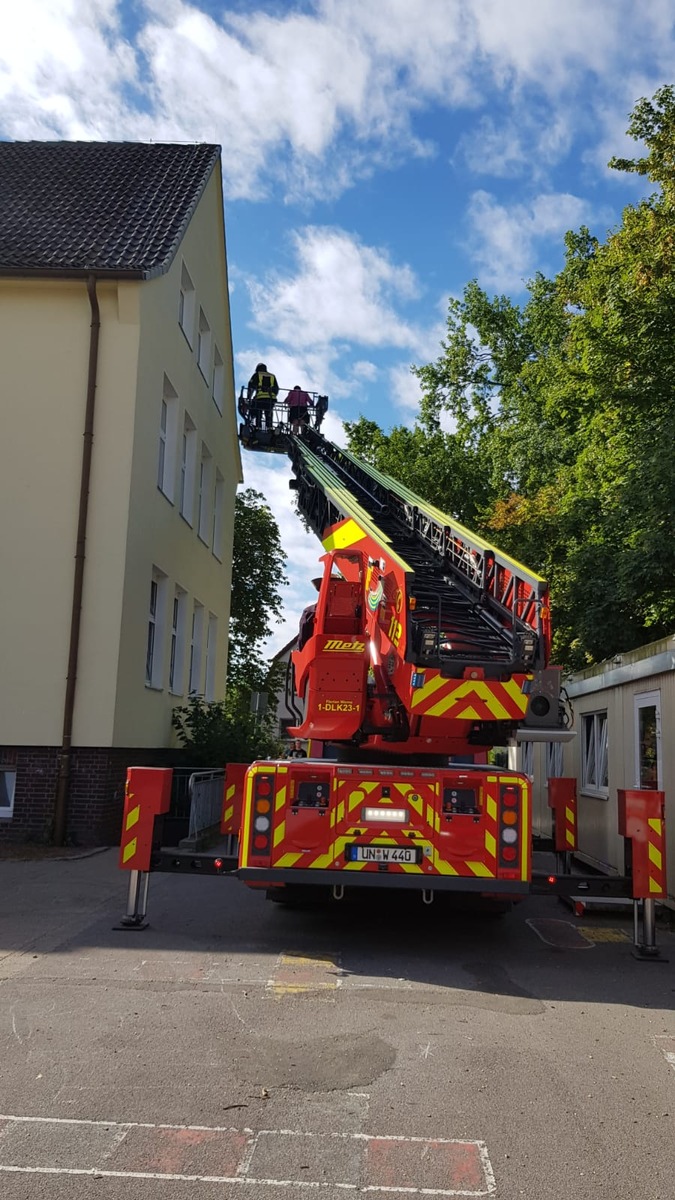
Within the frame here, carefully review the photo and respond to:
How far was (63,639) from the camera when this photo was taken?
1341 cm

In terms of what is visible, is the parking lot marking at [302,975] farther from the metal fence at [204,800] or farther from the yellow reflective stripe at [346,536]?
the metal fence at [204,800]

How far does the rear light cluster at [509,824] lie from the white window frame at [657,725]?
2.61 meters

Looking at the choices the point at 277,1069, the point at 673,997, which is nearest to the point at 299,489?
the point at 673,997

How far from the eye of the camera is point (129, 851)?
7.95 m

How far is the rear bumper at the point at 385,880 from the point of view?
293 inches

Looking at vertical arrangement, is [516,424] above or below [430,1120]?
above

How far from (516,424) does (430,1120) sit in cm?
2935

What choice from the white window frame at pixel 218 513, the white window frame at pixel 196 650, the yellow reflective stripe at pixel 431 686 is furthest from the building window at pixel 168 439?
the yellow reflective stripe at pixel 431 686

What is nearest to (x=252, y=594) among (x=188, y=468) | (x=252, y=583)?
(x=252, y=583)

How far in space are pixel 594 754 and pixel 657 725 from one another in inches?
113

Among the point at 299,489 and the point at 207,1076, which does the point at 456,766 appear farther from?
the point at 299,489

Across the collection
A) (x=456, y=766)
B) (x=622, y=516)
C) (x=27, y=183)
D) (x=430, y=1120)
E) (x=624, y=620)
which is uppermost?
(x=27, y=183)

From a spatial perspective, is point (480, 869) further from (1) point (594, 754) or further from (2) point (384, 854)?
(1) point (594, 754)

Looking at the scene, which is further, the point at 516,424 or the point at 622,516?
the point at 516,424
